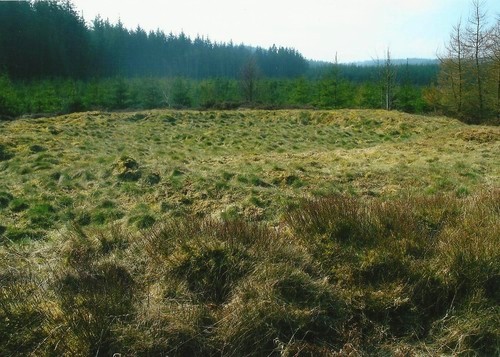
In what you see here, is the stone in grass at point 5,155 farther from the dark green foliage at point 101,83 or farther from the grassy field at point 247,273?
the dark green foliage at point 101,83

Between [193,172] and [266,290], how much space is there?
612 centimetres

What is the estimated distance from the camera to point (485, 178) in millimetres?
9375

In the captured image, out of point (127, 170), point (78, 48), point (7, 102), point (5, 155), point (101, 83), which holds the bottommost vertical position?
point (127, 170)

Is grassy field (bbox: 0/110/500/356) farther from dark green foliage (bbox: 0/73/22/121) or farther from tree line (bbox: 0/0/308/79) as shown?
tree line (bbox: 0/0/308/79)

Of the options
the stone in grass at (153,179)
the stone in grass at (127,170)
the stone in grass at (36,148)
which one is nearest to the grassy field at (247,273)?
the stone in grass at (153,179)

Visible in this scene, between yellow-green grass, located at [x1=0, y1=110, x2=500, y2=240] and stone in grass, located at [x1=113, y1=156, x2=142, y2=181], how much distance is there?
3 cm

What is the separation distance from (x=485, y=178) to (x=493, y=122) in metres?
25.1

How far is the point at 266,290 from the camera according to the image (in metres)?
3.46

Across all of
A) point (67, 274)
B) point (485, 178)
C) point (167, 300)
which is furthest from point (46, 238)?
point (485, 178)

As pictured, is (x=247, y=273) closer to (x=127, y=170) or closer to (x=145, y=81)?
(x=127, y=170)

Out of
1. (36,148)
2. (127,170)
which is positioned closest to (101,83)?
(36,148)

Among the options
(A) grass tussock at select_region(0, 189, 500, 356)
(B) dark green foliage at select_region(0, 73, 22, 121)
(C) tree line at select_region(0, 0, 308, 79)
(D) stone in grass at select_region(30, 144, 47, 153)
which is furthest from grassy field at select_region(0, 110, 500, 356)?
(C) tree line at select_region(0, 0, 308, 79)

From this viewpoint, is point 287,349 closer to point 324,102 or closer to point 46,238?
point 46,238

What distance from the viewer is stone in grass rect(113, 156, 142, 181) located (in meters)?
8.98
